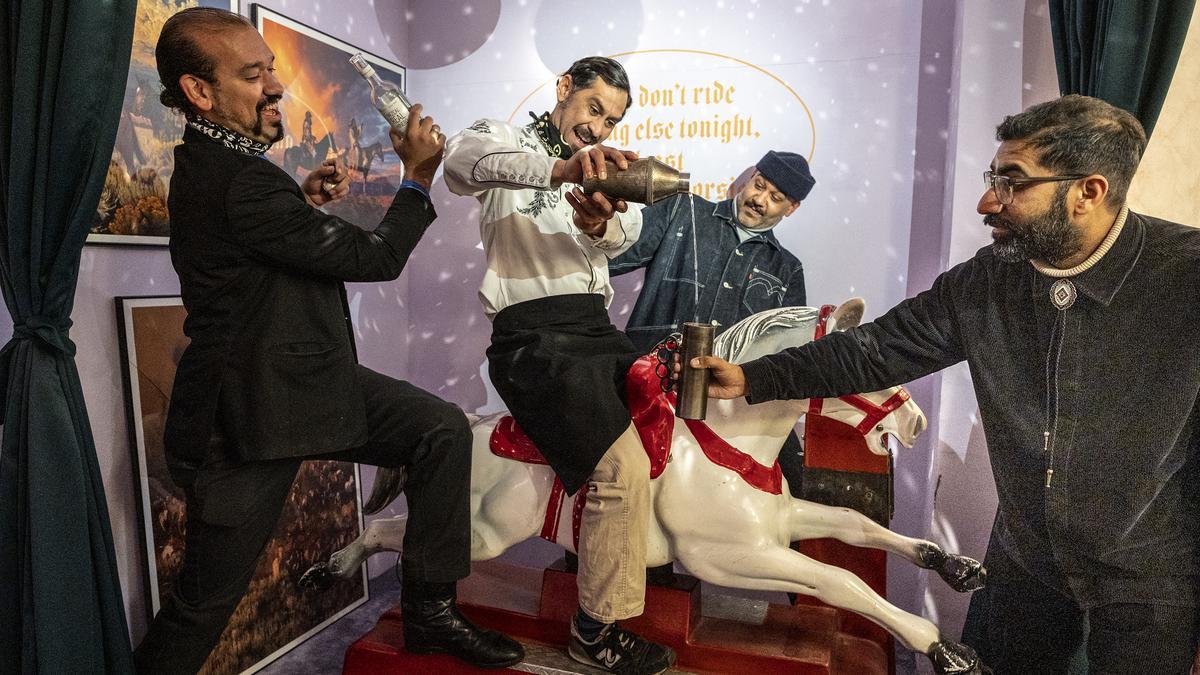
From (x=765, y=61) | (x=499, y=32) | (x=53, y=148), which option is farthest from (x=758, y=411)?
(x=499, y=32)

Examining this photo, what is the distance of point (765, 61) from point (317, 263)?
222 cm

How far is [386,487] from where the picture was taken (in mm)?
2656

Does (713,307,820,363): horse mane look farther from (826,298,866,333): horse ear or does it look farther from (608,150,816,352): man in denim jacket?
(608,150,816,352): man in denim jacket

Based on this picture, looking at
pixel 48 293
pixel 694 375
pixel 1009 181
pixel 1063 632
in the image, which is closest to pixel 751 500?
pixel 694 375

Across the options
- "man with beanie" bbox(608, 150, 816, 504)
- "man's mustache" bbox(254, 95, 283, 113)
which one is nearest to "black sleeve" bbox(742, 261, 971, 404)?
"man with beanie" bbox(608, 150, 816, 504)

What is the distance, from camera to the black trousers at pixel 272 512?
6.46 ft

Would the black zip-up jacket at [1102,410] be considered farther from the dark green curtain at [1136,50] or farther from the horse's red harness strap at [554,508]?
the horse's red harness strap at [554,508]

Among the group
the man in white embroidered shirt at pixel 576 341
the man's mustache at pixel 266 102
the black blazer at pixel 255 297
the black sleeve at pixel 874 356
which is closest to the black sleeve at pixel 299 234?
the black blazer at pixel 255 297

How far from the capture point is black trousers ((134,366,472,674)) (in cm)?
197

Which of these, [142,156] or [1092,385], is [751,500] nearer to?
[1092,385]

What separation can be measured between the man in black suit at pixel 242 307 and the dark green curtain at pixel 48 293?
26 centimetres

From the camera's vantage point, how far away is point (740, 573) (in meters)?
2.32

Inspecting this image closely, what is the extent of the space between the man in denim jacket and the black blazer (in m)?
1.38

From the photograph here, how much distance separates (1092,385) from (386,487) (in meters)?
2.05
